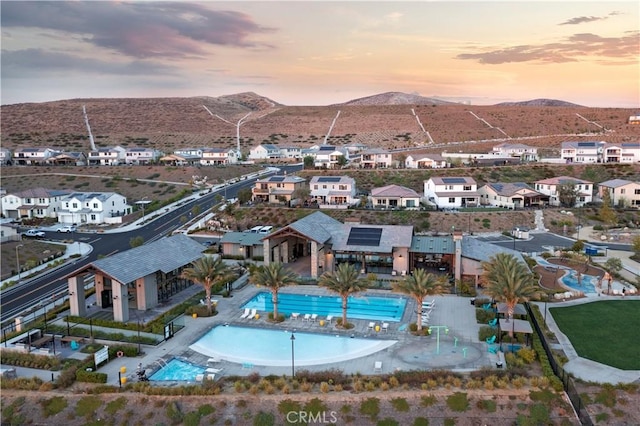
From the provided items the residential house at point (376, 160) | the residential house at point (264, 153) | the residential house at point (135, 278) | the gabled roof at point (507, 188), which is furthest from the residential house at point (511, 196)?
the residential house at point (264, 153)

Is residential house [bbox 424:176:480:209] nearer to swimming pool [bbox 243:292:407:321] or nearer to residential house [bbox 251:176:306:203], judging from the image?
residential house [bbox 251:176:306:203]

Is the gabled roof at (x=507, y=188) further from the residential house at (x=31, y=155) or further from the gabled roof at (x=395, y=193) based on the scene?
the residential house at (x=31, y=155)

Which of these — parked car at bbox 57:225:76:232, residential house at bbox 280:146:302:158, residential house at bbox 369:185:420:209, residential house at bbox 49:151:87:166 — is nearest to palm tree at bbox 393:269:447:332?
residential house at bbox 369:185:420:209

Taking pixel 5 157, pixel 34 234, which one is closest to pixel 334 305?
pixel 34 234

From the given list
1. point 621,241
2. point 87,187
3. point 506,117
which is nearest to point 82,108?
point 87,187

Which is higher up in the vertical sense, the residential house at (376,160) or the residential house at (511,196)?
the residential house at (376,160)

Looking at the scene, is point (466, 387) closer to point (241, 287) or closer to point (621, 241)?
point (241, 287)
